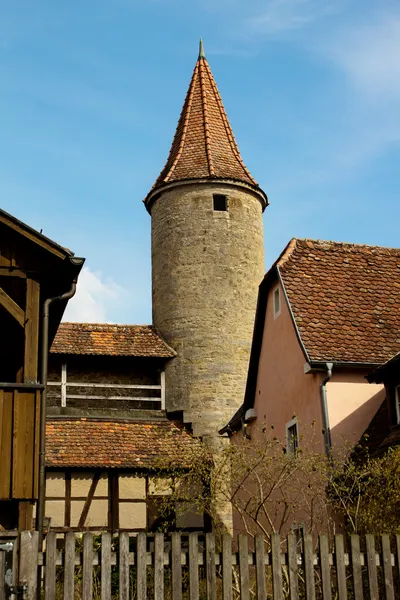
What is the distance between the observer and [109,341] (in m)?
24.5

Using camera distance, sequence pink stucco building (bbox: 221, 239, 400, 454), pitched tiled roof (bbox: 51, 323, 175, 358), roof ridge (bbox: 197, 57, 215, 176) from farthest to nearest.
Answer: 1. roof ridge (bbox: 197, 57, 215, 176)
2. pitched tiled roof (bbox: 51, 323, 175, 358)
3. pink stucco building (bbox: 221, 239, 400, 454)

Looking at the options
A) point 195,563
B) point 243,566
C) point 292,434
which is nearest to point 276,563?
point 243,566

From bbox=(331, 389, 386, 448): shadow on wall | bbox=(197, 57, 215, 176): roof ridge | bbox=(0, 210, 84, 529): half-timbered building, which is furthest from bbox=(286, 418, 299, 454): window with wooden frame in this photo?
Result: bbox=(197, 57, 215, 176): roof ridge

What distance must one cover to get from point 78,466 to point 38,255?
33.6ft

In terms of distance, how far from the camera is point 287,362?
16938mm

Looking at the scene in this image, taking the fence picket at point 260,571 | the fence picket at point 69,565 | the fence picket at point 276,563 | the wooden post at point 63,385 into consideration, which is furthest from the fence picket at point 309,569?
the wooden post at point 63,385

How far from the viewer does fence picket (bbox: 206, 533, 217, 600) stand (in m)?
7.67

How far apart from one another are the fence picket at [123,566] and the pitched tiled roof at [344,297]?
804cm

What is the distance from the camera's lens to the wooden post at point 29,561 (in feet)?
24.0

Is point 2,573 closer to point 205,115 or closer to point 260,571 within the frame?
point 260,571

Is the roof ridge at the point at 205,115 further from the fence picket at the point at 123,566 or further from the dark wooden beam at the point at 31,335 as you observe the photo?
the fence picket at the point at 123,566

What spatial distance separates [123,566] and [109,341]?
17.1m

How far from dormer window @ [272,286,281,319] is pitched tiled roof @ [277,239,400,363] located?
0.54m

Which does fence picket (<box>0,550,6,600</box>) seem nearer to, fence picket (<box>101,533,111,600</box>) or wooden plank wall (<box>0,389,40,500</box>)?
fence picket (<box>101,533,111,600</box>)
